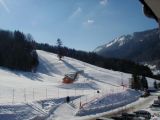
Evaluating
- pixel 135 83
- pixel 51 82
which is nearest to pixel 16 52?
pixel 51 82

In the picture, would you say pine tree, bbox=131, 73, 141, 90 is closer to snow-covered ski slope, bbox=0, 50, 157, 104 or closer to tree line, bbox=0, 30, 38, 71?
snow-covered ski slope, bbox=0, 50, 157, 104

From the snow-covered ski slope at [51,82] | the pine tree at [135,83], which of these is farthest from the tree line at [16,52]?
the pine tree at [135,83]

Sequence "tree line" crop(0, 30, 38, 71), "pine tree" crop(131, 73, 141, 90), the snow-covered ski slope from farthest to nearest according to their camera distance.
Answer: "tree line" crop(0, 30, 38, 71) < "pine tree" crop(131, 73, 141, 90) < the snow-covered ski slope

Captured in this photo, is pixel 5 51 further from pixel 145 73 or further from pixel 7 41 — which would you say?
pixel 145 73

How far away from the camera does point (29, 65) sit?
140 m

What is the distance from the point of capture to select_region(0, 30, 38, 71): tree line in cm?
13362

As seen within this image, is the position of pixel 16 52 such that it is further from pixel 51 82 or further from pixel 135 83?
pixel 135 83

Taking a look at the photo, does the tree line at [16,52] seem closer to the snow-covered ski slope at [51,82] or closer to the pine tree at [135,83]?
the snow-covered ski slope at [51,82]

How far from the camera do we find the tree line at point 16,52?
5261 inches

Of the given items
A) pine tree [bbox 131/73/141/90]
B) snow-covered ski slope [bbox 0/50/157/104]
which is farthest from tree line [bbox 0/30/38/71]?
pine tree [bbox 131/73/141/90]

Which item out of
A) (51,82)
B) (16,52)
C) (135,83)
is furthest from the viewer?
(16,52)

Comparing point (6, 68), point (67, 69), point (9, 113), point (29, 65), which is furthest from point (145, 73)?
point (9, 113)

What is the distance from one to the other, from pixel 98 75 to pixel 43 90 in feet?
194

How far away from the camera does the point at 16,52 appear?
14038 centimetres
